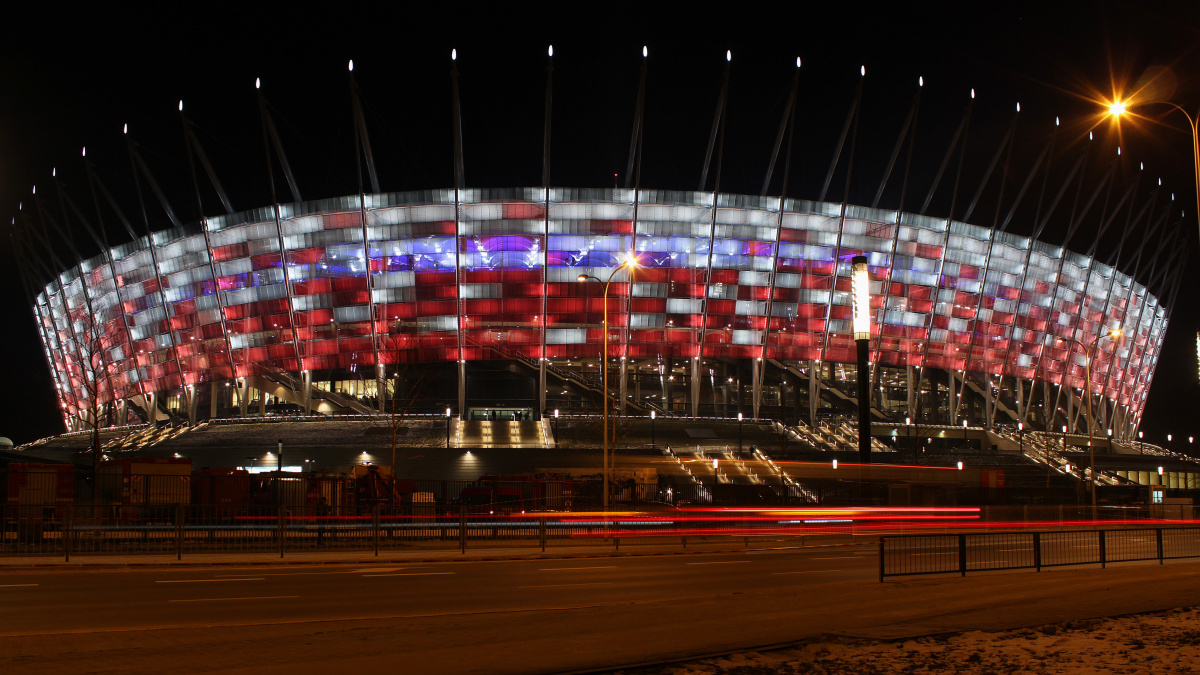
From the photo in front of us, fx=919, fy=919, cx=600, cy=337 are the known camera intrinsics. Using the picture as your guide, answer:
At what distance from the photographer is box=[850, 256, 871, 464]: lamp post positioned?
151ft

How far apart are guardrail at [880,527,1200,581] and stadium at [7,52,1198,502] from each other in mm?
48765

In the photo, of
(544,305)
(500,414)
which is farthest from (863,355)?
(500,414)

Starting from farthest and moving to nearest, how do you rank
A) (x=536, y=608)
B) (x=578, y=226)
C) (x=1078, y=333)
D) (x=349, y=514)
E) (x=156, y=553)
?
1. (x=1078, y=333)
2. (x=578, y=226)
3. (x=349, y=514)
4. (x=156, y=553)
5. (x=536, y=608)

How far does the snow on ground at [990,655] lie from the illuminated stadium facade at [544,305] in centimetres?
6763

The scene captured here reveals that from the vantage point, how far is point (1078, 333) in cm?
10550

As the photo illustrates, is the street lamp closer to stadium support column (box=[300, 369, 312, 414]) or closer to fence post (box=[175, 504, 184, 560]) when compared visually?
fence post (box=[175, 504, 184, 560])

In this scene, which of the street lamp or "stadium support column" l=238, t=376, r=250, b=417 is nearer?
the street lamp

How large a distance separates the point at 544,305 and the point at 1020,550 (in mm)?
64167

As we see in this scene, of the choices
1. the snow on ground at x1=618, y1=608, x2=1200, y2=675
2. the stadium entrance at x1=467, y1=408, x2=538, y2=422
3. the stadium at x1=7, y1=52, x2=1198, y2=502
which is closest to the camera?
the snow on ground at x1=618, y1=608, x2=1200, y2=675

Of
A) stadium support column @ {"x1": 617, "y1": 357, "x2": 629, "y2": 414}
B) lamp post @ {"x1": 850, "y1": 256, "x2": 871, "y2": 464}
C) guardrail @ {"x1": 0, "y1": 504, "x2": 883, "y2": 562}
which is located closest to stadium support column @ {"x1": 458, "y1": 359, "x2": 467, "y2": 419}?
stadium support column @ {"x1": 617, "y1": 357, "x2": 629, "y2": 414}

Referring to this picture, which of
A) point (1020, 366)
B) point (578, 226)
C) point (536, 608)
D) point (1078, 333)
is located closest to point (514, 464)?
point (578, 226)

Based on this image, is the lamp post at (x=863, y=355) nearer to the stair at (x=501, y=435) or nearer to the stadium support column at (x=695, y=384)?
the stair at (x=501, y=435)

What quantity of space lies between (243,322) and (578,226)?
32.4m

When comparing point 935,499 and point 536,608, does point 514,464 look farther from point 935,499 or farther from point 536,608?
point 536,608
